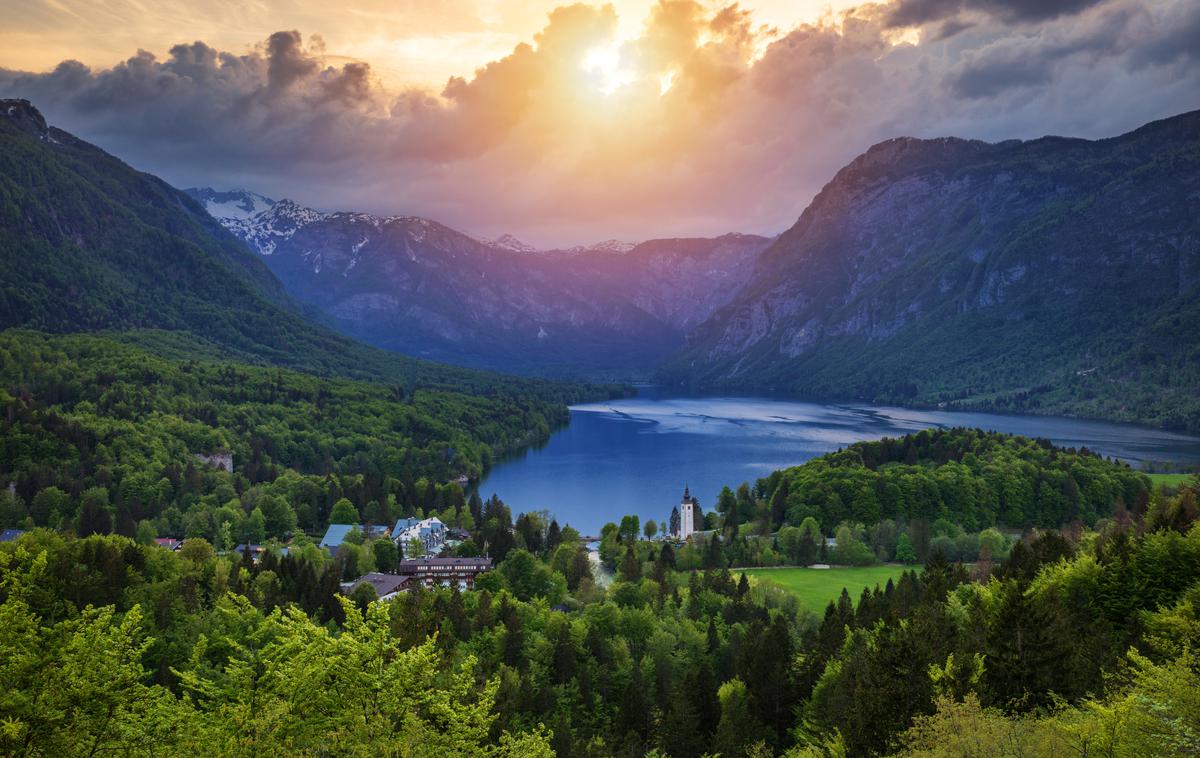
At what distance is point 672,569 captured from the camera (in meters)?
65.6

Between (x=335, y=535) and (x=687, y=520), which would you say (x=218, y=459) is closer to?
(x=335, y=535)

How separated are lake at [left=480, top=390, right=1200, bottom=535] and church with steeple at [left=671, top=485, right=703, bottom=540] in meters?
8.31

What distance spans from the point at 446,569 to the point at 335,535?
18.5 metres

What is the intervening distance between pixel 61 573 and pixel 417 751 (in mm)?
35709

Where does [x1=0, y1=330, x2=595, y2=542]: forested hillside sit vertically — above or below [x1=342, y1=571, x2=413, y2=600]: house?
above

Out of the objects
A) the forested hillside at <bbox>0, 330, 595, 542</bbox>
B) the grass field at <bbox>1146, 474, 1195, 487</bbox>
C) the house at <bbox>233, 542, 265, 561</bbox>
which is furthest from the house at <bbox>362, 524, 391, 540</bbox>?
the grass field at <bbox>1146, 474, 1195, 487</bbox>

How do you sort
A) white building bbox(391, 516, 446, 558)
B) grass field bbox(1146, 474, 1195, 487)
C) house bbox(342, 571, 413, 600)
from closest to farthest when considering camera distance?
1. house bbox(342, 571, 413, 600)
2. white building bbox(391, 516, 446, 558)
3. grass field bbox(1146, 474, 1195, 487)

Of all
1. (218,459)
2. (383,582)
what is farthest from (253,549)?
(218,459)

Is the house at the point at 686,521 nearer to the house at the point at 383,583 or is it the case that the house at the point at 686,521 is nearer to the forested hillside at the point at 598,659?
the forested hillside at the point at 598,659

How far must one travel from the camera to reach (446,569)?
66438 millimetres

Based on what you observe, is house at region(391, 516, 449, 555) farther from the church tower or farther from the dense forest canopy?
the dense forest canopy

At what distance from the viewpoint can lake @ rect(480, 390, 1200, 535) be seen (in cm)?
10838

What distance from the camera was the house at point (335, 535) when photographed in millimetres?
77250

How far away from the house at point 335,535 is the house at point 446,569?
11885 mm
